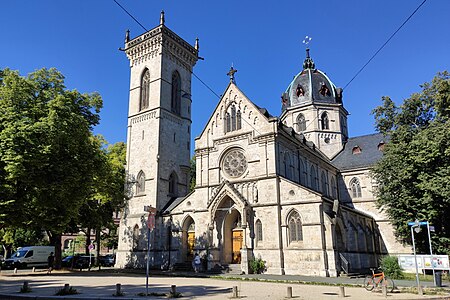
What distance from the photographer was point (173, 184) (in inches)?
1496

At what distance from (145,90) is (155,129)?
5.72 m

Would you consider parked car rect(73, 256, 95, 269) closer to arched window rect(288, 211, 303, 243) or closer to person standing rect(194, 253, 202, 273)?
person standing rect(194, 253, 202, 273)

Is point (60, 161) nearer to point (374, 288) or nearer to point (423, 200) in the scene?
point (374, 288)

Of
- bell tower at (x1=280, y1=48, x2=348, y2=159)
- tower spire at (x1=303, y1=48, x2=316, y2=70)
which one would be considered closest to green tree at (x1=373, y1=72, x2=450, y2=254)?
bell tower at (x1=280, y1=48, x2=348, y2=159)

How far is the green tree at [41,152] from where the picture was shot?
20234mm

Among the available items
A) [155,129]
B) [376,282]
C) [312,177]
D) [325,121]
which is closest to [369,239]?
[312,177]

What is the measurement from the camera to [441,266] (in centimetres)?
1714

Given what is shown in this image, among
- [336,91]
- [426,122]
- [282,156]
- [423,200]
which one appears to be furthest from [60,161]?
[336,91]

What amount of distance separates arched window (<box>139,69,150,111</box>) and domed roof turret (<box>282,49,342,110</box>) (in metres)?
21.6

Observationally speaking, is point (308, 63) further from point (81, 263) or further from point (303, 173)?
point (81, 263)

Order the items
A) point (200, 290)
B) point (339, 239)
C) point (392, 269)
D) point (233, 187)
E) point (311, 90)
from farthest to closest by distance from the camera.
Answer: point (311, 90) < point (233, 187) < point (339, 239) < point (392, 269) < point (200, 290)

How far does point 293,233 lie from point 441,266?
10.9 m

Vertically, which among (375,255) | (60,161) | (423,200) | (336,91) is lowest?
(375,255)

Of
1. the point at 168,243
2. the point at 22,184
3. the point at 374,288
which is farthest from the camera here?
the point at 168,243
